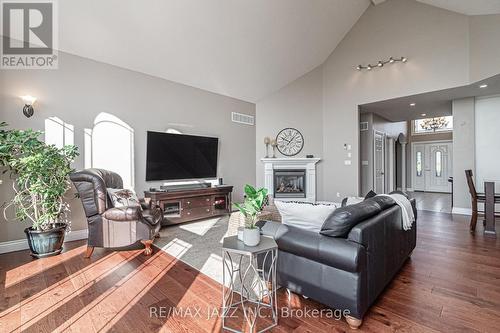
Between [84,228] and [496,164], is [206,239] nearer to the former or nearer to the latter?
[84,228]

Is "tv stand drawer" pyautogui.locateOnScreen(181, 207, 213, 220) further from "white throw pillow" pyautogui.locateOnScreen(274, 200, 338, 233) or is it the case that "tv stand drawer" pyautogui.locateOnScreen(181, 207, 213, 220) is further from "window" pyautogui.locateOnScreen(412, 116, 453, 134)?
"window" pyautogui.locateOnScreen(412, 116, 453, 134)

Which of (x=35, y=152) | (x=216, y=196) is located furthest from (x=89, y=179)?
(x=216, y=196)

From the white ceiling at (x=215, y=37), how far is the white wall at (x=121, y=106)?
0.24 m

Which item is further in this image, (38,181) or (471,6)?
(471,6)

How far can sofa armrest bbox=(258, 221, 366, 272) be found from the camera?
1.69 m

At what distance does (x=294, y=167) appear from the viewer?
6.69 m

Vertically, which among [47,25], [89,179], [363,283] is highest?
[47,25]

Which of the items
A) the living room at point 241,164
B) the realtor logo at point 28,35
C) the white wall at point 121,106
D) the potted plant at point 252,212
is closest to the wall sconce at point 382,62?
the living room at point 241,164

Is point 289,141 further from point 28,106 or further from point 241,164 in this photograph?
point 28,106

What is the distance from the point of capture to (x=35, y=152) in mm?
3068

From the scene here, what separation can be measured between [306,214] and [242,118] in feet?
15.1

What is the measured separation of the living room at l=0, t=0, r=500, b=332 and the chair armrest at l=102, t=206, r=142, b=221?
0.12 ft

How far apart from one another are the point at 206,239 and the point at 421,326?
276 centimetres

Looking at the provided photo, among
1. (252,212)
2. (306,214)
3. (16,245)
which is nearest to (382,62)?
(306,214)
